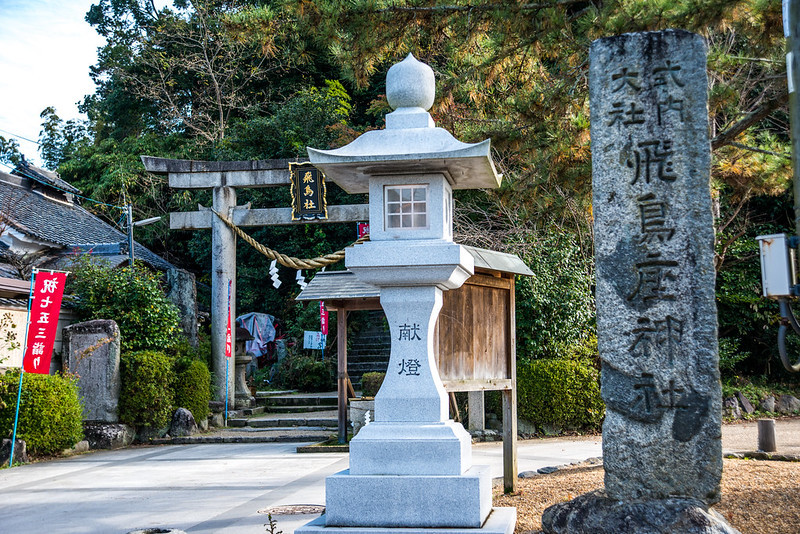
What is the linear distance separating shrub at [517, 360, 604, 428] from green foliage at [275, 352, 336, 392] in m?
9.25

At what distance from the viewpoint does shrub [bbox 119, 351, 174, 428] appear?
1326 cm

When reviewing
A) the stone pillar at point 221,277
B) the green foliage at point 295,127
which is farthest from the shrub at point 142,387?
the green foliage at point 295,127

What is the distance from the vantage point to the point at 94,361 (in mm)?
12969

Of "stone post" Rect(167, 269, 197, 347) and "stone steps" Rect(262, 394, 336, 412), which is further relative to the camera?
"stone steps" Rect(262, 394, 336, 412)

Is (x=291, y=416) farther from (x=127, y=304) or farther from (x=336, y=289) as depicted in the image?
(x=336, y=289)

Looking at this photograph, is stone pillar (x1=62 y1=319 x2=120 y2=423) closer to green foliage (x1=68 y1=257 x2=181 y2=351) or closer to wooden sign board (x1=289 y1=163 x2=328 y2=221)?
green foliage (x1=68 y1=257 x2=181 y2=351)

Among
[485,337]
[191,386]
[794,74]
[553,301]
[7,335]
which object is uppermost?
[794,74]

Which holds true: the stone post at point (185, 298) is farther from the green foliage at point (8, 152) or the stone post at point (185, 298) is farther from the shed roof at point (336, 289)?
the green foliage at point (8, 152)

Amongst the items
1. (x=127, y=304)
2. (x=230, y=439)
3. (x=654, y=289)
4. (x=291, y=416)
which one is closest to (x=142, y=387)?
(x=127, y=304)

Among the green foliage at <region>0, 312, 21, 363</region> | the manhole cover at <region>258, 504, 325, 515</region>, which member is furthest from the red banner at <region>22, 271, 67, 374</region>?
the manhole cover at <region>258, 504, 325, 515</region>

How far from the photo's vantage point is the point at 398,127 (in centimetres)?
583

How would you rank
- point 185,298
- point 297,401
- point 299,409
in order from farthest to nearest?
point 297,401
point 299,409
point 185,298

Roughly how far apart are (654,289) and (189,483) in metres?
6.47

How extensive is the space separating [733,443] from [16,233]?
1563 cm
